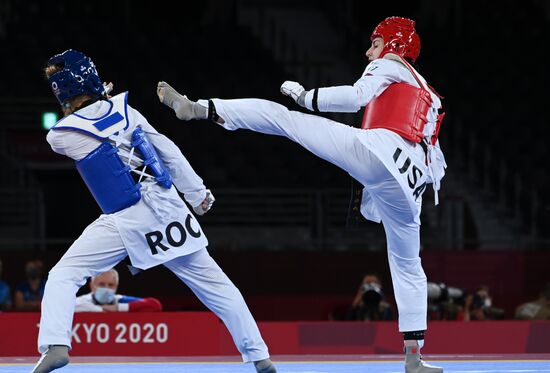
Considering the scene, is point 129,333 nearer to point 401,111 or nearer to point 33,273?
point 33,273

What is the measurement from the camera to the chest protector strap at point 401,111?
7.29 metres

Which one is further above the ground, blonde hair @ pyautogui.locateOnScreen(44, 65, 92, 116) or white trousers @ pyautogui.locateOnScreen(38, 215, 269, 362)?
blonde hair @ pyautogui.locateOnScreen(44, 65, 92, 116)

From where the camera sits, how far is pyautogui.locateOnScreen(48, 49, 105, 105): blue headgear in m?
6.93

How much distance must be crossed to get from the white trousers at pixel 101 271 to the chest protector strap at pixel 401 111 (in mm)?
1328

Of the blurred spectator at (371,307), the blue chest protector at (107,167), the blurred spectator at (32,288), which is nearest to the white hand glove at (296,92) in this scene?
the blue chest protector at (107,167)

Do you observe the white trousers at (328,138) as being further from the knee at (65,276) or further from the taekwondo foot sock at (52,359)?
the taekwondo foot sock at (52,359)

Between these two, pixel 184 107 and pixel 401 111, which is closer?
pixel 184 107

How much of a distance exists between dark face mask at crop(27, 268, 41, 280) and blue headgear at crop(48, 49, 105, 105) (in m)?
6.92

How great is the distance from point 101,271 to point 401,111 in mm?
1968

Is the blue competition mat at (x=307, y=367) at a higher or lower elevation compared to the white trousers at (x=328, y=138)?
lower

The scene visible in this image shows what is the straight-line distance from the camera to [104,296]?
11.1 meters

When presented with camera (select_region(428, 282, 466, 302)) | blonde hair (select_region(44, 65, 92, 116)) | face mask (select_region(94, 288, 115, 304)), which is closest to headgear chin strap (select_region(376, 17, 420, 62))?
blonde hair (select_region(44, 65, 92, 116))

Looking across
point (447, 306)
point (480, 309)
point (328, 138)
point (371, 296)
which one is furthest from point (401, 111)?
point (480, 309)

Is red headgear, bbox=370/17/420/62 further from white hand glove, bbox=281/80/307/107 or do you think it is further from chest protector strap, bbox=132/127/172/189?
chest protector strap, bbox=132/127/172/189
